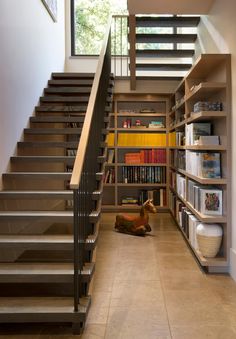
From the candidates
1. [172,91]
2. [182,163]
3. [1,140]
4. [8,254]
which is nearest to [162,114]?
[172,91]

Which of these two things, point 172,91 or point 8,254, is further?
point 172,91

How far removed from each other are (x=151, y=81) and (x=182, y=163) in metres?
1.84

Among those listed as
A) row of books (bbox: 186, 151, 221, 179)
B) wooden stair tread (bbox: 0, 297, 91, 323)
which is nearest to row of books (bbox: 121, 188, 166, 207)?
row of books (bbox: 186, 151, 221, 179)

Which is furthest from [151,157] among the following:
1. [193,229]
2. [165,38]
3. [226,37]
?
[226,37]

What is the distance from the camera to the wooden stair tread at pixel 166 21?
4.75 meters

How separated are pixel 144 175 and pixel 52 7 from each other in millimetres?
3272

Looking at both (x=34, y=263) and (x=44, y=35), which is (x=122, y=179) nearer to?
(x=44, y=35)

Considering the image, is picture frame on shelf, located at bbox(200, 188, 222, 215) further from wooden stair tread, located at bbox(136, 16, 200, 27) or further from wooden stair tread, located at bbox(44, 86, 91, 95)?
wooden stair tread, located at bbox(44, 86, 91, 95)

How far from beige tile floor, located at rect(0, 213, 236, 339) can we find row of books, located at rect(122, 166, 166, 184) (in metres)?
2.22

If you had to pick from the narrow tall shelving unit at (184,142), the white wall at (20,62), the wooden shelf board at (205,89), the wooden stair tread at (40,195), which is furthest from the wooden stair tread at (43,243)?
the wooden shelf board at (205,89)

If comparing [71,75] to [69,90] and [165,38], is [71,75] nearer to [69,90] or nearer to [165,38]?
[69,90]

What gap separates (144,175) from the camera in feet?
21.0

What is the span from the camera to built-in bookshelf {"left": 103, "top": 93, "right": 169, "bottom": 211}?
20.9 ft

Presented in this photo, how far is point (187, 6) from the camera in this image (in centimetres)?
409
